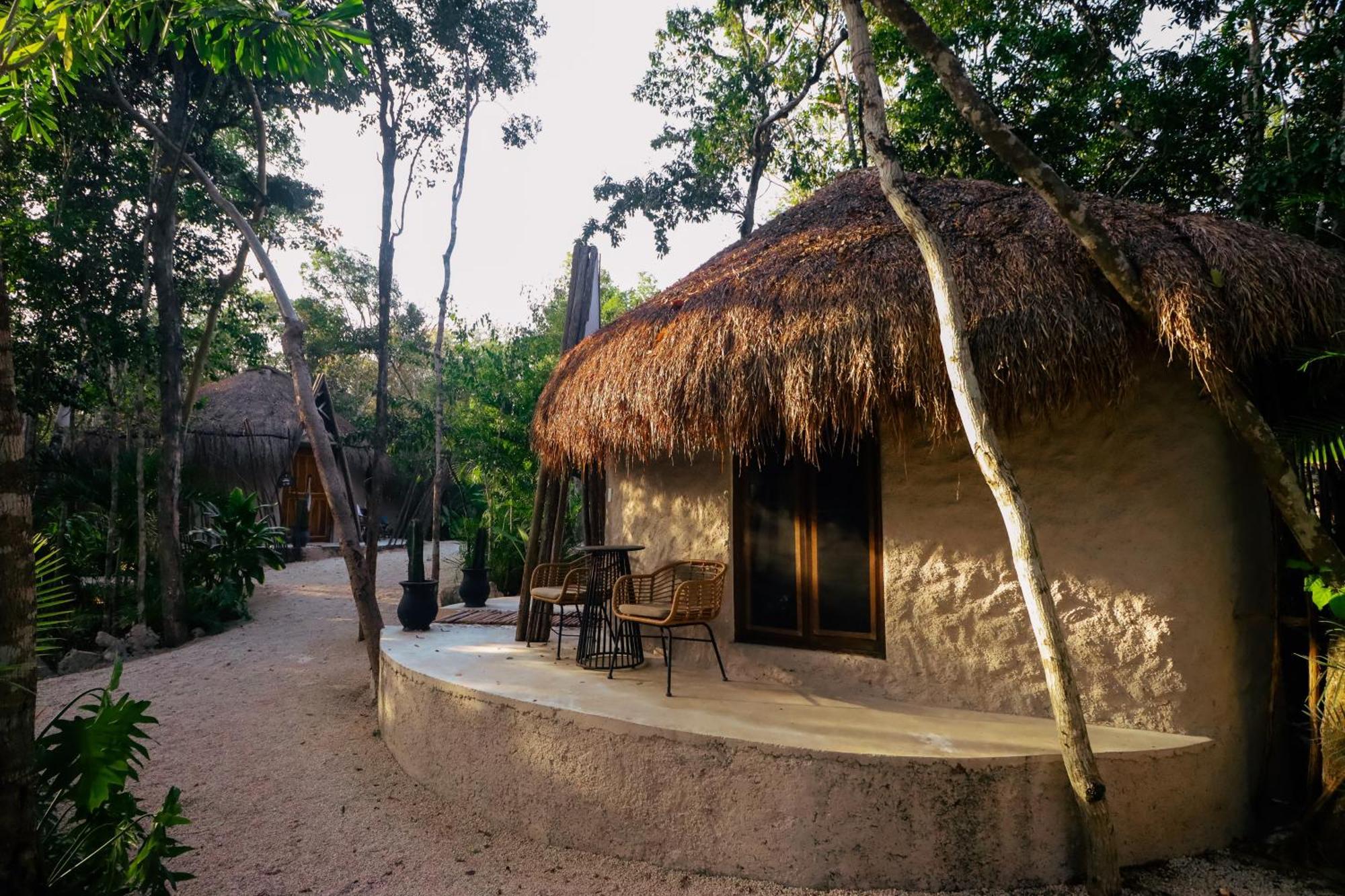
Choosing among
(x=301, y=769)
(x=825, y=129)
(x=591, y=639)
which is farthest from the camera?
(x=825, y=129)

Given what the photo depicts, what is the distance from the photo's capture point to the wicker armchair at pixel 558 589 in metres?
5.04

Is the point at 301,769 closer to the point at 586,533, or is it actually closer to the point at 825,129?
the point at 586,533

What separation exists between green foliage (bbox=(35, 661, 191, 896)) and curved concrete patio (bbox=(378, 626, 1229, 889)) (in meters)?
1.54

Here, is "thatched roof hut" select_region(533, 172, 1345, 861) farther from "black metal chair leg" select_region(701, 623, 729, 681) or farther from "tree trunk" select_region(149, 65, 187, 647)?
"tree trunk" select_region(149, 65, 187, 647)

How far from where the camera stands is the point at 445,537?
2111 centimetres

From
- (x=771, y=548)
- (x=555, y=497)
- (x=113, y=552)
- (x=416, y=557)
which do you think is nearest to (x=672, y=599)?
(x=771, y=548)

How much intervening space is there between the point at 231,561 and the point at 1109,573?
9906 mm

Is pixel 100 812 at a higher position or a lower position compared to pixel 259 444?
lower

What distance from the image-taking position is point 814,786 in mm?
3113

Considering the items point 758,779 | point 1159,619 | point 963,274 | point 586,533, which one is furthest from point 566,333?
point 1159,619

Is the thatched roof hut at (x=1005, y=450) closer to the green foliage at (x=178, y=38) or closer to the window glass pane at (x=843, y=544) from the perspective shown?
the window glass pane at (x=843, y=544)

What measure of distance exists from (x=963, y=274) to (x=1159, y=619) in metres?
1.96

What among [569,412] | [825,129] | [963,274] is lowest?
[569,412]

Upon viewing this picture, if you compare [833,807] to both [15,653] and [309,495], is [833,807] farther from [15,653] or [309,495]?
[309,495]
